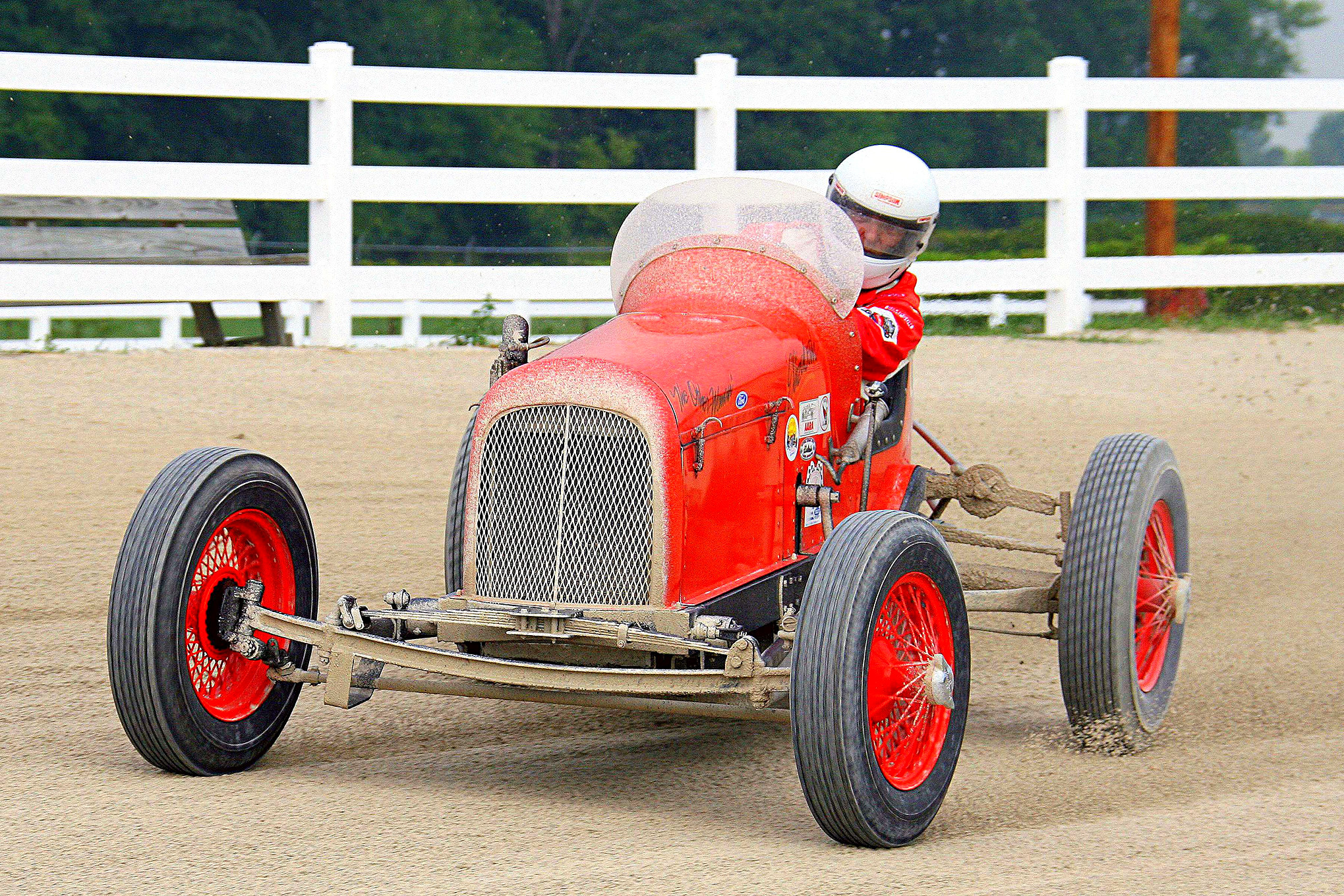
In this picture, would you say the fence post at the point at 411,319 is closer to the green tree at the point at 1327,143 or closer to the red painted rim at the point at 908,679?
the red painted rim at the point at 908,679

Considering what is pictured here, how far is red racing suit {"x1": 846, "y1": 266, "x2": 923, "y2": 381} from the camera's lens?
5090 mm

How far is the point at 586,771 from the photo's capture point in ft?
15.0

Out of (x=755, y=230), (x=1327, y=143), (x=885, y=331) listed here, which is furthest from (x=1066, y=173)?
(x=1327, y=143)

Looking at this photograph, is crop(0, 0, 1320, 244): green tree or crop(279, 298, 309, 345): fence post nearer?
crop(279, 298, 309, 345): fence post

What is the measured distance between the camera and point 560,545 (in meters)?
4.25

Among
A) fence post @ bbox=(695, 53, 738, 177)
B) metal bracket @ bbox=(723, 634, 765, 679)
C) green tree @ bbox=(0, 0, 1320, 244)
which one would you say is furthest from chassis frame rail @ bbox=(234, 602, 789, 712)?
green tree @ bbox=(0, 0, 1320, 244)

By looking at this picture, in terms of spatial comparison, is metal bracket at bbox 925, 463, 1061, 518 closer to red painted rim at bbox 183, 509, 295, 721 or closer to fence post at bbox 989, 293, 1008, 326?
red painted rim at bbox 183, 509, 295, 721

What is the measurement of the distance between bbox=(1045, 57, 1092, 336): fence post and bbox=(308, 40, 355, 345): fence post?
5.46m

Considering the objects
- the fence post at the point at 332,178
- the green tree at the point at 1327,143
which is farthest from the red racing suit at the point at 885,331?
the green tree at the point at 1327,143

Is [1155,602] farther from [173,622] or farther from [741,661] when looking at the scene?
Result: [173,622]

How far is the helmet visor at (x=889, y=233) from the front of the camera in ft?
17.5

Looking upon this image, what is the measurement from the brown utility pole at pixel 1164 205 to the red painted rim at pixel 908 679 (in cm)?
1215

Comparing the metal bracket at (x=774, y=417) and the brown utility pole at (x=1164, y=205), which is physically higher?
the brown utility pole at (x=1164, y=205)

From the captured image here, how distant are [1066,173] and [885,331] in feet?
28.7
